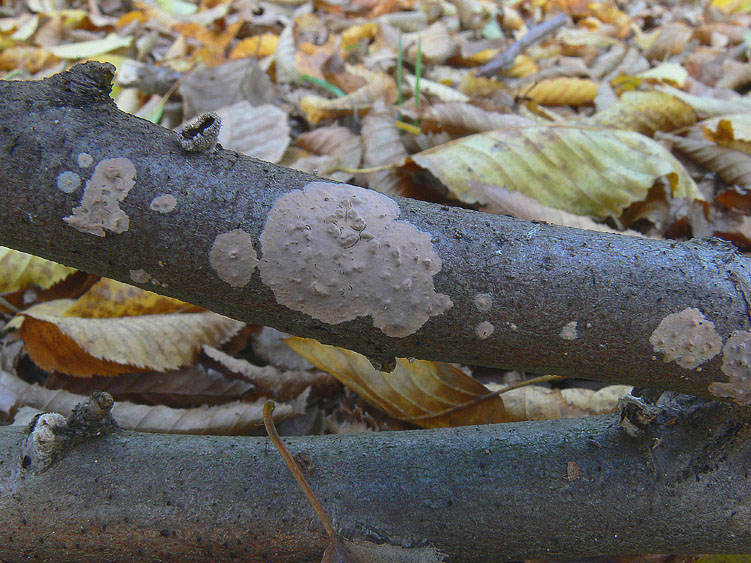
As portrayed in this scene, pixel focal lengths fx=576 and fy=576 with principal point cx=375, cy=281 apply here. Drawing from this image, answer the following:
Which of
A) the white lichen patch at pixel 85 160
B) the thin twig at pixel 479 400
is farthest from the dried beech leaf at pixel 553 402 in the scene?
the white lichen patch at pixel 85 160

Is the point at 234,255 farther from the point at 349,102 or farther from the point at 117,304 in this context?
the point at 349,102

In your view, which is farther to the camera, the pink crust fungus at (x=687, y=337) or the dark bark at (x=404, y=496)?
the dark bark at (x=404, y=496)

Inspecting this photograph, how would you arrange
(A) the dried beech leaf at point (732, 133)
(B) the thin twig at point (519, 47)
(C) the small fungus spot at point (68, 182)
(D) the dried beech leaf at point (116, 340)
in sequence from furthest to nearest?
(B) the thin twig at point (519, 47)
(A) the dried beech leaf at point (732, 133)
(D) the dried beech leaf at point (116, 340)
(C) the small fungus spot at point (68, 182)

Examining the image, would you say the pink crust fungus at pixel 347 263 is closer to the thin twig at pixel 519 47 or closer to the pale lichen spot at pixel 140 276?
the pale lichen spot at pixel 140 276

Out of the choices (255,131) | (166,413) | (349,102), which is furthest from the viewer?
(349,102)

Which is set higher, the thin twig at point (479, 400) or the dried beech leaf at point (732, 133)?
the dried beech leaf at point (732, 133)

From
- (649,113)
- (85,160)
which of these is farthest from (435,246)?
(649,113)

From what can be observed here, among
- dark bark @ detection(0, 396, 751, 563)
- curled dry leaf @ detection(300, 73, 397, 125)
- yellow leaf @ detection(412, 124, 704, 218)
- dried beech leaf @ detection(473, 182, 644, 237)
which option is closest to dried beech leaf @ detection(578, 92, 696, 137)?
yellow leaf @ detection(412, 124, 704, 218)

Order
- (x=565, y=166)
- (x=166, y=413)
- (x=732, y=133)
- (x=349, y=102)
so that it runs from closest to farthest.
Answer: (x=166, y=413) < (x=565, y=166) < (x=732, y=133) < (x=349, y=102)
